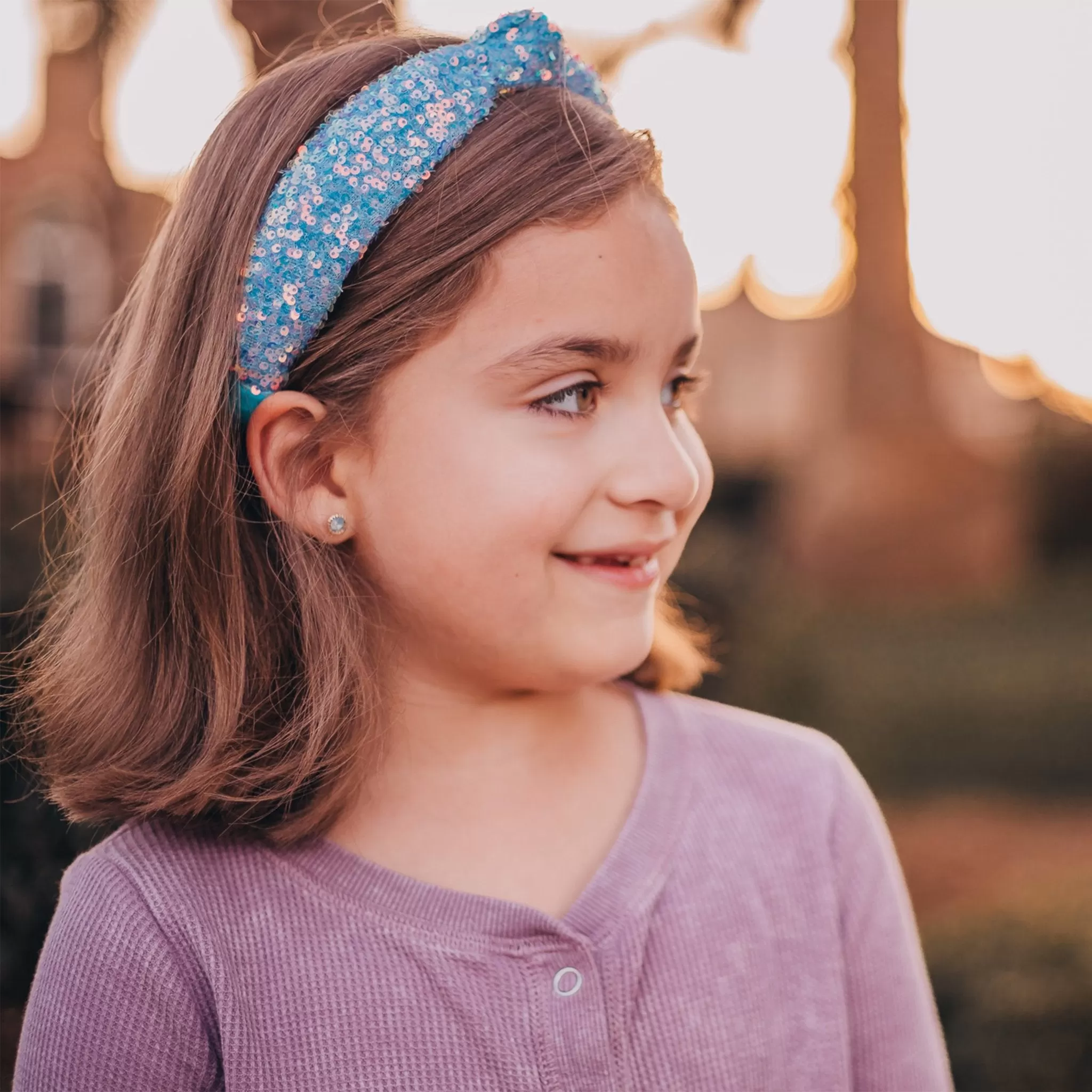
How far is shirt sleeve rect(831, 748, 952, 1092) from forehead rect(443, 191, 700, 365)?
0.90 metres

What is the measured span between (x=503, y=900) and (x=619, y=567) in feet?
1.65

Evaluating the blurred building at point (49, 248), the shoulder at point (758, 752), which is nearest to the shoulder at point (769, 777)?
the shoulder at point (758, 752)

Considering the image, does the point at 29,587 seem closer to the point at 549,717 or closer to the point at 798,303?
the point at 549,717

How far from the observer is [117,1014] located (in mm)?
1536

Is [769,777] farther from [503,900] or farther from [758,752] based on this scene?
[503,900]

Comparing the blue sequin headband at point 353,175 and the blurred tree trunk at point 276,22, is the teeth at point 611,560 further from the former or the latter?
the blurred tree trunk at point 276,22

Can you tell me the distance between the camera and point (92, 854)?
65.3 inches

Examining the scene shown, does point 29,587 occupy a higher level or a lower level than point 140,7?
lower

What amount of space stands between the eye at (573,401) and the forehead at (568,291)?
0.08 m

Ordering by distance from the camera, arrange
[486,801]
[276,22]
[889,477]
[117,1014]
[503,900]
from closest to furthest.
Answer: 1. [117,1014]
2. [503,900]
3. [486,801]
4. [276,22]
5. [889,477]

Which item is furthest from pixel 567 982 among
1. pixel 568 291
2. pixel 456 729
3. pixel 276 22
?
pixel 276 22

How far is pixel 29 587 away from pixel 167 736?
151 cm

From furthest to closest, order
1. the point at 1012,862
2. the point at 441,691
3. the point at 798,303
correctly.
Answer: the point at 798,303 → the point at 1012,862 → the point at 441,691

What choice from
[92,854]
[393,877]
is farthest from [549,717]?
[92,854]
